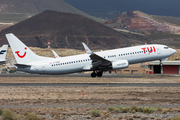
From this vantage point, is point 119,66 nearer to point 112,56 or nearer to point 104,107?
point 112,56

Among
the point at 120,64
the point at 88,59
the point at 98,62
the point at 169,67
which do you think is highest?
the point at 88,59

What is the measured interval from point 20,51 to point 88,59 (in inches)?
452

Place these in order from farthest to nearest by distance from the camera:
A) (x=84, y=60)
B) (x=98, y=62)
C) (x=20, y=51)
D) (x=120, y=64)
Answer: (x=84, y=60) < (x=98, y=62) < (x=120, y=64) < (x=20, y=51)

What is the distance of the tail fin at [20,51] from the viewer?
4588 cm

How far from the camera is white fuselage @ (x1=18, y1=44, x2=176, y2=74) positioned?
1898 inches

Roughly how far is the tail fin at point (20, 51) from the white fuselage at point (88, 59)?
1.17m

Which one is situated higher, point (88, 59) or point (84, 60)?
point (88, 59)

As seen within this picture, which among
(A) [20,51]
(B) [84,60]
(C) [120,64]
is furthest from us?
(B) [84,60]

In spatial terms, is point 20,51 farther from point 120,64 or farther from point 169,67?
point 169,67

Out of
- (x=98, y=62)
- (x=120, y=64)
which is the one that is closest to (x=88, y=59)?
(x=98, y=62)

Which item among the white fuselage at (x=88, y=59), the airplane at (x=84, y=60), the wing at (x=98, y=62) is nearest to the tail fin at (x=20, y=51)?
the airplane at (x=84, y=60)

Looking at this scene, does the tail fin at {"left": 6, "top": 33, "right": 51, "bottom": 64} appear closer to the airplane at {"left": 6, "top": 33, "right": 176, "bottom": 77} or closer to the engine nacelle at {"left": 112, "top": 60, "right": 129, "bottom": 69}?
the airplane at {"left": 6, "top": 33, "right": 176, "bottom": 77}

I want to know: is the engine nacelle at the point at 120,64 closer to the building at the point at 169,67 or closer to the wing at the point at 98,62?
the wing at the point at 98,62

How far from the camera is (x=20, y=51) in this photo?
46.4m
